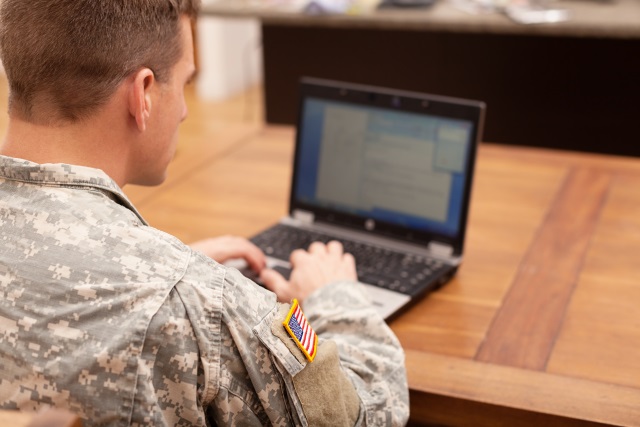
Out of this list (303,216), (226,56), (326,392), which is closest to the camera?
(326,392)

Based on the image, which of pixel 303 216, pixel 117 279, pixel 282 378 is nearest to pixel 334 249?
pixel 303 216

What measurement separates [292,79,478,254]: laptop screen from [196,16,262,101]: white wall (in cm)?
332

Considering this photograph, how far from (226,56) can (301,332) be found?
4259 mm

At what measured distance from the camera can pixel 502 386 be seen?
1098 millimetres

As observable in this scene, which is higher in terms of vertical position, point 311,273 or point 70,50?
point 70,50

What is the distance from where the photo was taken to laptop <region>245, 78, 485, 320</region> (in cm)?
138

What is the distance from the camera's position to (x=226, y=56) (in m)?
5.05

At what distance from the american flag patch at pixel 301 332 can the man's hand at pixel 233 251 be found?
1.24 ft

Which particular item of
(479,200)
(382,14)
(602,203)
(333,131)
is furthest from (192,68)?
(382,14)

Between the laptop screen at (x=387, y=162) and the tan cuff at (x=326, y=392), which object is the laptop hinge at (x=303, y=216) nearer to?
the laptop screen at (x=387, y=162)

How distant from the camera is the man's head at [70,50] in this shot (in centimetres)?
91

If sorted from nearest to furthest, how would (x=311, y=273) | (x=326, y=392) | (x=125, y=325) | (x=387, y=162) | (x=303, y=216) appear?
(x=125, y=325) < (x=326, y=392) < (x=311, y=273) < (x=387, y=162) < (x=303, y=216)

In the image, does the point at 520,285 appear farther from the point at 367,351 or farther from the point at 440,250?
the point at 367,351

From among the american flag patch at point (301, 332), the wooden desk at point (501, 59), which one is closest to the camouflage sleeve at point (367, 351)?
the american flag patch at point (301, 332)
